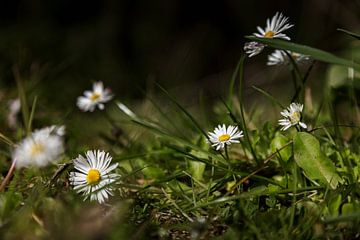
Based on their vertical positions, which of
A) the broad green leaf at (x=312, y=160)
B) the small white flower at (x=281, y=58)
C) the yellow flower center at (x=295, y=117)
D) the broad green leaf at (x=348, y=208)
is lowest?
the broad green leaf at (x=348, y=208)

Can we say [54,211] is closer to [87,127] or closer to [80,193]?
[80,193]

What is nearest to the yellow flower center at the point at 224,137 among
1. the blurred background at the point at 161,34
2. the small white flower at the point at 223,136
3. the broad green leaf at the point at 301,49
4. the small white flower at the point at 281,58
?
the small white flower at the point at 223,136

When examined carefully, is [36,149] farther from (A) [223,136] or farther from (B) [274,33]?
(B) [274,33]

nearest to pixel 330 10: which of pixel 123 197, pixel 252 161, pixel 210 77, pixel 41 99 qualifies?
pixel 210 77

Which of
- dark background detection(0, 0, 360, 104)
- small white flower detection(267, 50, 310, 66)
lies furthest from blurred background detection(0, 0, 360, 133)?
small white flower detection(267, 50, 310, 66)

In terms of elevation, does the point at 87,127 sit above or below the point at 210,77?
below

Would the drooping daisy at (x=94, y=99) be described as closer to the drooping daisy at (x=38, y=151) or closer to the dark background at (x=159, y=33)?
the drooping daisy at (x=38, y=151)

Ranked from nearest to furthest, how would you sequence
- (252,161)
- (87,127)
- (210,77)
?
(252,161), (87,127), (210,77)

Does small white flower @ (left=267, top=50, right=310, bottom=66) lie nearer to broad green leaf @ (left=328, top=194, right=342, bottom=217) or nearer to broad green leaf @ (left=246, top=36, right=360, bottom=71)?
broad green leaf @ (left=246, top=36, right=360, bottom=71)
